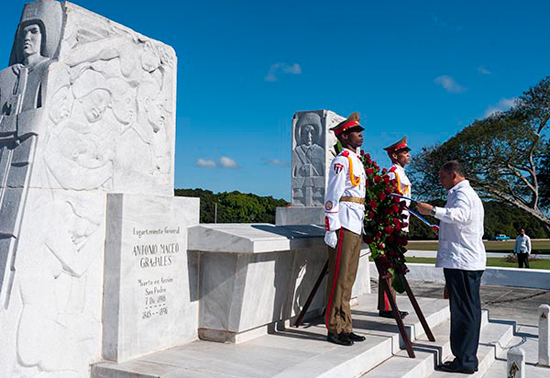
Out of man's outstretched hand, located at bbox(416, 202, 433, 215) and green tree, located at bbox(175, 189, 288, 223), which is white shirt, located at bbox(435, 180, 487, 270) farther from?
green tree, located at bbox(175, 189, 288, 223)

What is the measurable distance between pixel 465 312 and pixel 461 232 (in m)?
0.69

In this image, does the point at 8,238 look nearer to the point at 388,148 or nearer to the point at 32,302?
the point at 32,302

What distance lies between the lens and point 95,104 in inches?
154

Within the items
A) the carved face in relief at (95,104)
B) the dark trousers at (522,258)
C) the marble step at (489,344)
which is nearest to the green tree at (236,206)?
the dark trousers at (522,258)

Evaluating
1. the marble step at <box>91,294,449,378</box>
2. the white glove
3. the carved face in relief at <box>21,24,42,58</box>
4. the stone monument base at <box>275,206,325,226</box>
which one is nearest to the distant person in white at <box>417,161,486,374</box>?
the marble step at <box>91,294,449,378</box>

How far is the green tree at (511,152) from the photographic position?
2412 cm

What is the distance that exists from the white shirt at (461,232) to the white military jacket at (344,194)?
68 cm

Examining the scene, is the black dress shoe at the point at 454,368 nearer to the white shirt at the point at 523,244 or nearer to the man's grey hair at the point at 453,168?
the man's grey hair at the point at 453,168

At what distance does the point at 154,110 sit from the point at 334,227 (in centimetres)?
187

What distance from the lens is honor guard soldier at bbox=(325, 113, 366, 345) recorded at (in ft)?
14.7

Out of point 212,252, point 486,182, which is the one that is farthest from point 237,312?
point 486,182

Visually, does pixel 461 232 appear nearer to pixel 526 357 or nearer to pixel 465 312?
pixel 465 312

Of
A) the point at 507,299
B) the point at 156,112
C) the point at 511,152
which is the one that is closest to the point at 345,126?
the point at 156,112

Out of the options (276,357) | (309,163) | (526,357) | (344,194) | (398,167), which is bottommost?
(526,357)
